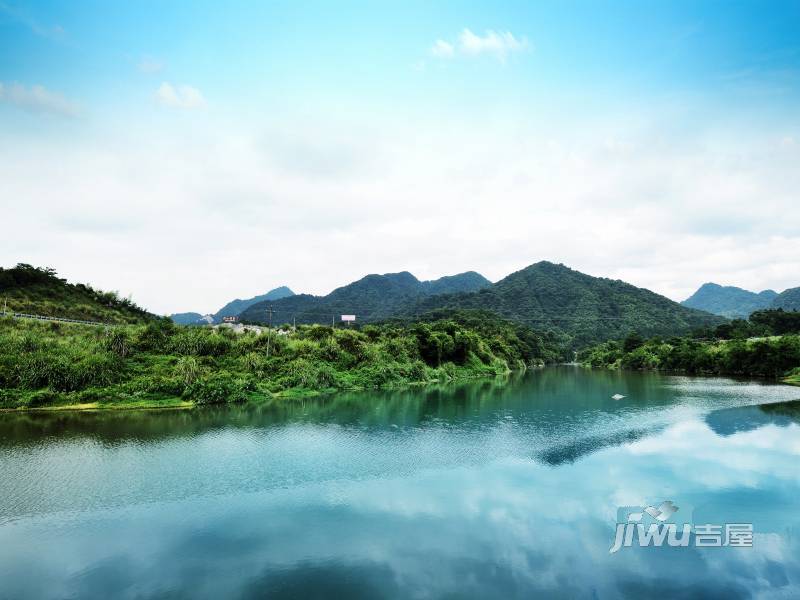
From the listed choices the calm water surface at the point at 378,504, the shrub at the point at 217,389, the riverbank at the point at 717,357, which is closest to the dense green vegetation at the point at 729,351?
the riverbank at the point at 717,357

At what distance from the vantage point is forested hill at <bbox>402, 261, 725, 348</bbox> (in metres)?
132

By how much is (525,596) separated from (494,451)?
11.5m

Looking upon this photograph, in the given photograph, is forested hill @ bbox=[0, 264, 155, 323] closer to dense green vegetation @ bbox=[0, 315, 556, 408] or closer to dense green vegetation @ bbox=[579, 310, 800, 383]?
dense green vegetation @ bbox=[0, 315, 556, 408]

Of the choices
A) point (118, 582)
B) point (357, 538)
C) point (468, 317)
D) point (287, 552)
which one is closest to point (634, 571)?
point (357, 538)

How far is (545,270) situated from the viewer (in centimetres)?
17738

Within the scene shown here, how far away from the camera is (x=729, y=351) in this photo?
5991cm

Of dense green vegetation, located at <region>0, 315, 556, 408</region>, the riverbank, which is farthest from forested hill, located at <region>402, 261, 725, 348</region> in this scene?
dense green vegetation, located at <region>0, 315, 556, 408</region>

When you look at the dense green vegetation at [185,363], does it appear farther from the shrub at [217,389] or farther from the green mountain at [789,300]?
the green mountain at [789,300]

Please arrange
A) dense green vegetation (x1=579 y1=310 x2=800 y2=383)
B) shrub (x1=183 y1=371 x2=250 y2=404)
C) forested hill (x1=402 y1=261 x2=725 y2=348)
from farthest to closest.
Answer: forested hill (x1=402 y1=261 x2=725 y2=348), dense green vegetation (x1=579 y1=310 x2=800 y2=383), shrub (x1=183 y1=371 x2=250 y2=404)

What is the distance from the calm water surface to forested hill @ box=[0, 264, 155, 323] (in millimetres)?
31308

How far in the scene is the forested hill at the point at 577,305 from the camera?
132125mm

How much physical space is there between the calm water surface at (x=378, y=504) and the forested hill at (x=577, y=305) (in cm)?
11181

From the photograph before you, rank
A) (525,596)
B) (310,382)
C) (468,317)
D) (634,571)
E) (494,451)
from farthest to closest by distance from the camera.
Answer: (468,317), (310,382), (494,451), (634,571), (525,596)

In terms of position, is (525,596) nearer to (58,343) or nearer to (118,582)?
(118,582)
